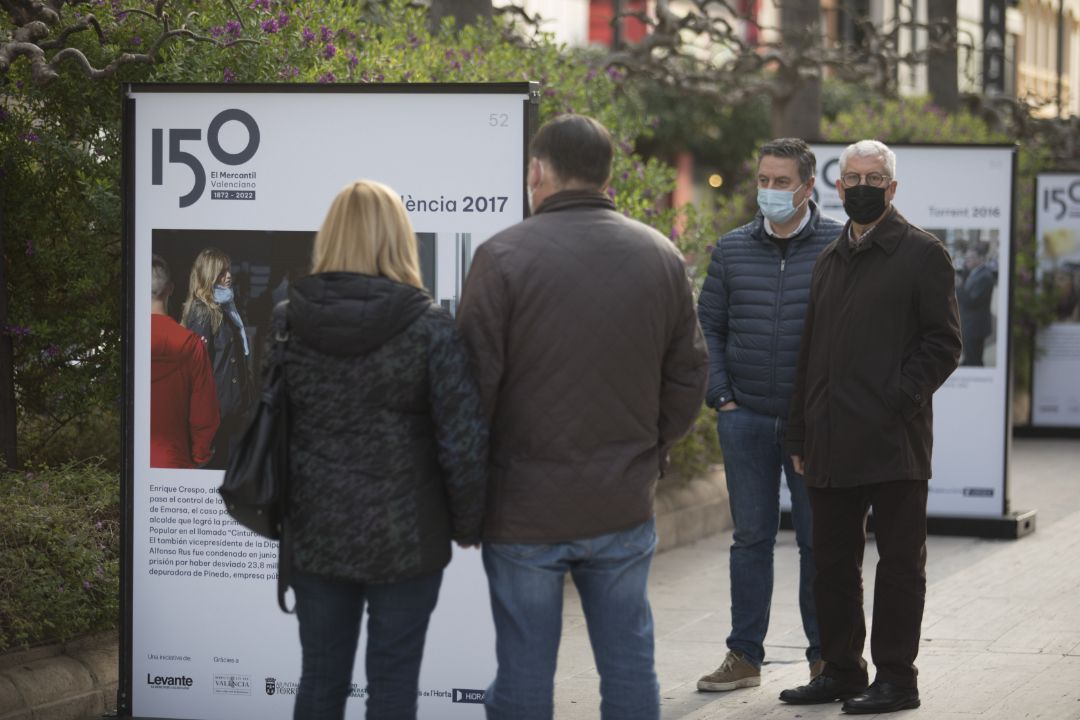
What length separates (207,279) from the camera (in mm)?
5766

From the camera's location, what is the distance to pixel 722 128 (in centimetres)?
3538

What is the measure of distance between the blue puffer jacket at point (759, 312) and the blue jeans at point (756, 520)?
10cm

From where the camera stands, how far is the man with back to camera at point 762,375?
6.48m

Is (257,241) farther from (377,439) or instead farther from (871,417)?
(871,417)

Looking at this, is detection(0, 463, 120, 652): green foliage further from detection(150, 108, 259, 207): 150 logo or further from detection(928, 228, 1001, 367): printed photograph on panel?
detection(928, 228, 1001, 367): printed photograph on panel

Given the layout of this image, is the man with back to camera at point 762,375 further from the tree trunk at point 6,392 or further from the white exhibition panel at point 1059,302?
the white exhibition panel at point 1059,302

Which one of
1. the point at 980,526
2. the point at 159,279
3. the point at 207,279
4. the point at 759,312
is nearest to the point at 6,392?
the point at 159,279

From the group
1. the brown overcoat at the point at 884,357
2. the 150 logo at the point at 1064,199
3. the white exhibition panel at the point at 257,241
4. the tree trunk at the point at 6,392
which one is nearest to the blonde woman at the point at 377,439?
the white exhibition panel at the point at 257,241

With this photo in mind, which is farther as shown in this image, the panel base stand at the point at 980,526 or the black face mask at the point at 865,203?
the panel base stand at the point at 980,526

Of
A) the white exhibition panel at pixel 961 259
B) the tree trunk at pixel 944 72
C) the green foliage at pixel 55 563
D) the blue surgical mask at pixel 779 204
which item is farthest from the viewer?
the tree trunk at pixel 944 72

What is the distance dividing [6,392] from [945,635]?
4104mm

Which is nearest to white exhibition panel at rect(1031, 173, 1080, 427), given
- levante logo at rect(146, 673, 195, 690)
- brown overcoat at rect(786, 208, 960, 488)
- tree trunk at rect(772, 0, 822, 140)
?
tree trunk at rect(772, 0, 822, 140)

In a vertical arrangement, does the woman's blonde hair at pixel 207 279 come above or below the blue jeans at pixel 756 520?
above

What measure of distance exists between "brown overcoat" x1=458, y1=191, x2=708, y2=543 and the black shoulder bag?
0.47 m
